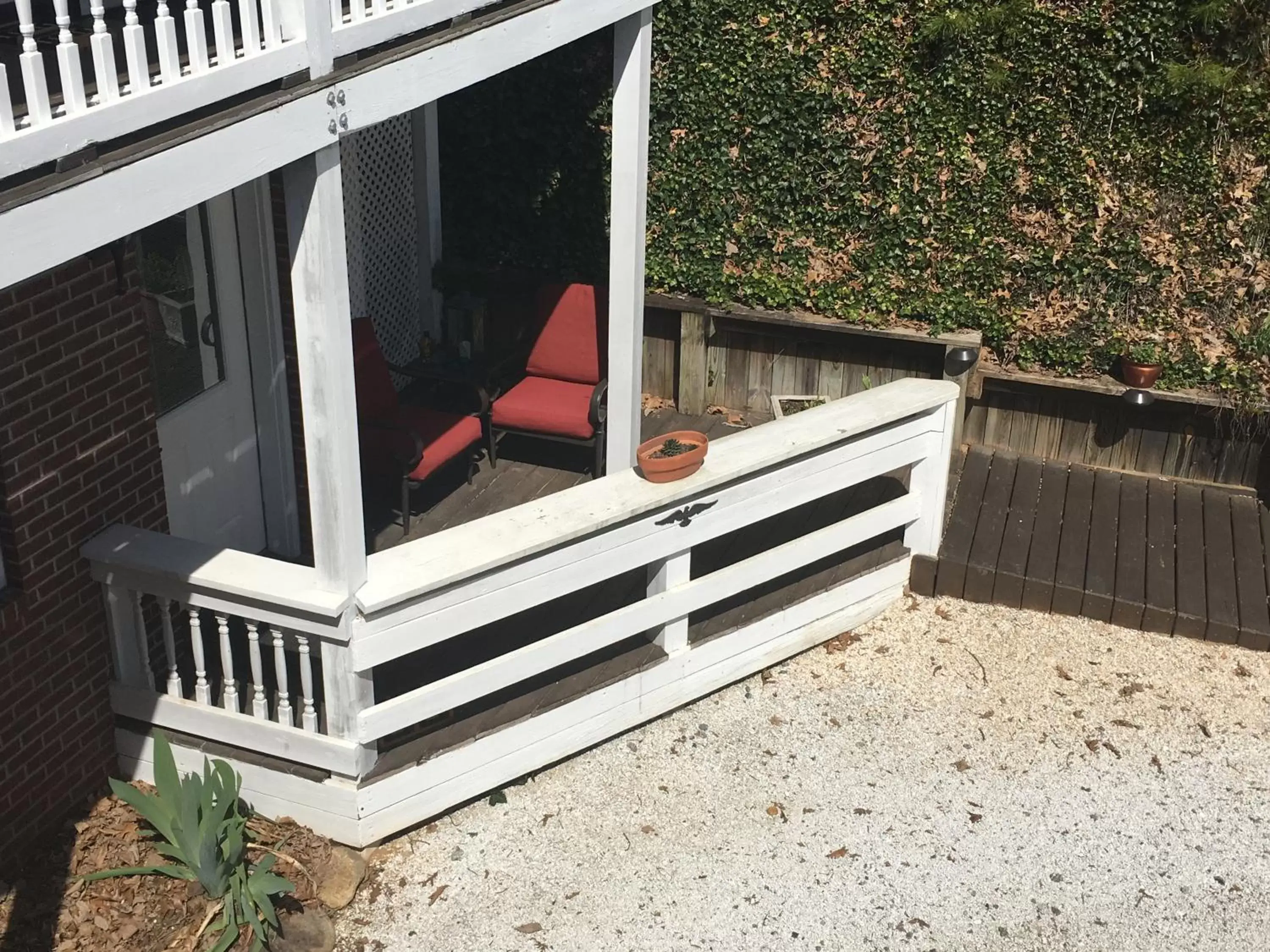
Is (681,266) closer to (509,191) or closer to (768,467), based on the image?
(509,191)

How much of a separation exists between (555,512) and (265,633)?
4.82 ft

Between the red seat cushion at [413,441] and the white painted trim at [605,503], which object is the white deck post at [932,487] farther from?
the red seat cushion at [413,441]

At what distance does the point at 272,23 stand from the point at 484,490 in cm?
364

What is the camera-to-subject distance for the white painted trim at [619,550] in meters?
5.02

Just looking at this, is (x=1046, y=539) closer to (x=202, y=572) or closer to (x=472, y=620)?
(x=472, y=620)

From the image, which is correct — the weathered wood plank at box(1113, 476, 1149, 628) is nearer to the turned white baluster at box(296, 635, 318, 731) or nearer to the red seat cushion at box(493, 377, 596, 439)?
the red seat cushion at box(493, 377, 596, 439)

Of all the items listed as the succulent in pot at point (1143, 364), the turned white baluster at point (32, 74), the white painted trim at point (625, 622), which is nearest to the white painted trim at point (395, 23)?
the turned white baluster at point (32, 74)

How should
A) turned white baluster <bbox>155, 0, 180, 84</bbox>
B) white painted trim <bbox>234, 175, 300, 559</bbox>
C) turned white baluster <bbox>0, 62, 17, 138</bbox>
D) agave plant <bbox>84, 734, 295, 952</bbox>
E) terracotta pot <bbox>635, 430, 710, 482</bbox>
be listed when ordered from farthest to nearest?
1. white painted trim <bbox>234, 175, 300, 559</bbox>
2. terracotta pot <bbox>635, 430, 710, 482</bbox>
3. agave plant <bbox>84, 734, 295, 952</bbox>
4. turned white baluster <bbox>155, 0, 180, 84</bbox>
5. turned white baluster <bbox>0, 62, 17, 138</bbox>

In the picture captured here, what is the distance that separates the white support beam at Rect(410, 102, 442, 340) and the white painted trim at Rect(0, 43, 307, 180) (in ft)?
14.4

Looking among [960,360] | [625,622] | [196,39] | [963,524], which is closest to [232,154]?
[196,39]

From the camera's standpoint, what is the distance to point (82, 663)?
521 cm

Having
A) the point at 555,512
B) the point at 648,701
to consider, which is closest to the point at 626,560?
the point at 555,512

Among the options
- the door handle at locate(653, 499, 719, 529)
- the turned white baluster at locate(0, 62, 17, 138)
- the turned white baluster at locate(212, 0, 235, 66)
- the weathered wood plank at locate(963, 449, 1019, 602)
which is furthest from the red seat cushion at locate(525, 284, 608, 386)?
the turned white baluster at locate(0, 62, 17, 138)

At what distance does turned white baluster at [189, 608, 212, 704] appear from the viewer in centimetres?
502
